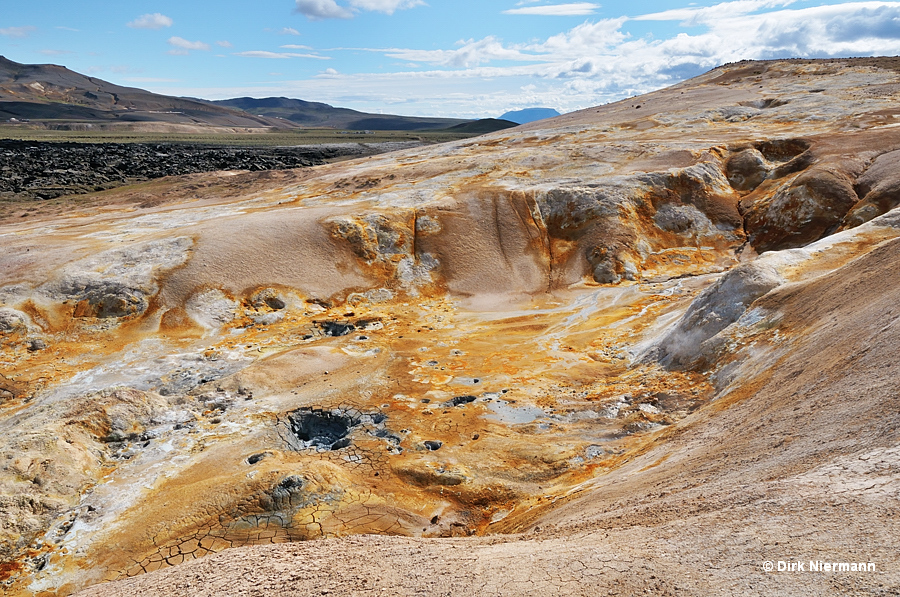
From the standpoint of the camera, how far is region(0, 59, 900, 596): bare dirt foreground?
672 centimetres

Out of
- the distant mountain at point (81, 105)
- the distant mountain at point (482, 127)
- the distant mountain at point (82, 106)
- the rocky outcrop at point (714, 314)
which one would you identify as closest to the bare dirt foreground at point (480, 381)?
the rocky outcrop at point (714, 314)

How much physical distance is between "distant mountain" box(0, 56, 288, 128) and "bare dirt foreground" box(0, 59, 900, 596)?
139 metres

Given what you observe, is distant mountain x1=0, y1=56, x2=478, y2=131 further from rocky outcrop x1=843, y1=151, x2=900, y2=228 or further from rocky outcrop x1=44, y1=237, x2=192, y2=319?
rocky outcrop x1=843, y1=151, x2=900, y2=228

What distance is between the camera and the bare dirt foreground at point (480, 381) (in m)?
6.72

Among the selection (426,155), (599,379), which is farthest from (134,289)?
(426,155)

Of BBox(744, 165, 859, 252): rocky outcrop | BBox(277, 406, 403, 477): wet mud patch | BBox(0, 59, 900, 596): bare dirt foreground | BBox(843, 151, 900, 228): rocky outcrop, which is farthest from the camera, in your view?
BBox(744, 165, 859, 252): rocky outcrop

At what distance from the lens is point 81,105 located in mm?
166125

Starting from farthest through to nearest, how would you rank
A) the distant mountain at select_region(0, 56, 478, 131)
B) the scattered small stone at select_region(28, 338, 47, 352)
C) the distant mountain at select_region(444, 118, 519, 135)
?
the distant mountain at select_region(444, 118, 519, 135), the distant mountain at select_region(0, 56, 478, 131), the scattered small stone at select_region(28, 338, 47, 352)

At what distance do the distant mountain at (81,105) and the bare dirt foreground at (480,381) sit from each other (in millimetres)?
139280

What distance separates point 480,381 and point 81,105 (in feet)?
632

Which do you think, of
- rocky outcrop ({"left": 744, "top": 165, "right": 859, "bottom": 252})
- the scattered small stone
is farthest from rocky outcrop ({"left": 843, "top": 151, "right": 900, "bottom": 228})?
the scattered small stone

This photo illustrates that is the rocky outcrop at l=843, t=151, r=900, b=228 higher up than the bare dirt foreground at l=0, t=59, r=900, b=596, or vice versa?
the rocky outcrop at l=843, t=151, r=900, b=228

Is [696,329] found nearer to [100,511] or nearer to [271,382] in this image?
[271,382]

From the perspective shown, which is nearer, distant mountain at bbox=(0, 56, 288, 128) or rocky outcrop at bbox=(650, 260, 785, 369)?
rocky outcrop at bbox=(650, 260, 785, 369)
